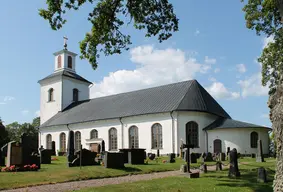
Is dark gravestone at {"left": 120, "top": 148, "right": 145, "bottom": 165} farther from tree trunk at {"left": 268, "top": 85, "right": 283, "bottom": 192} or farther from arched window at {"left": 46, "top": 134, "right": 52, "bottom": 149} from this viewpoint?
arched window at {"left": 46, "top": 134, "right": 52, "bottom": 149}

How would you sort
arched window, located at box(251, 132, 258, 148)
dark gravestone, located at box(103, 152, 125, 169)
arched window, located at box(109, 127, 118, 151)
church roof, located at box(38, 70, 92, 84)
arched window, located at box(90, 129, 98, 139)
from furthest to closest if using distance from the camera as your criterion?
1. church roof, located at box(38, 70, 92, 84)
2. arched window, located at box(90, 129, 98, 139)
3. arched window, located at box(109, 127, 118, 151)
4. arched window, located at box(251, 132, 258, 148)
5. dark gravestone, located at box(103, 152, 125, 169)

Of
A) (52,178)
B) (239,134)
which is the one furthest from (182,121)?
(52,178)

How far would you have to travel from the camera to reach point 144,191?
9.85m

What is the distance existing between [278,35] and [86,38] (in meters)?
14.2

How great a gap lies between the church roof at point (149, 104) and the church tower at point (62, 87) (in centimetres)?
369

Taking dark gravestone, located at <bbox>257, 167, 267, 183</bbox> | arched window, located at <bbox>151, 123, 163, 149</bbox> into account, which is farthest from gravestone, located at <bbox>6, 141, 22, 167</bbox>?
arched window, located at <bbox>151, 123, 163, 149</bbox>

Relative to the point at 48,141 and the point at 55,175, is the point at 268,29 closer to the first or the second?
the point at 55,175

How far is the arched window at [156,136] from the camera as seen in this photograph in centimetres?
3231

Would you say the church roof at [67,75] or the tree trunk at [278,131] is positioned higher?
the church roof at [67,75]

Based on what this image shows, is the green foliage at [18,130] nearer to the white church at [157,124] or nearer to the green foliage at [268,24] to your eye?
the white church at [157,124]

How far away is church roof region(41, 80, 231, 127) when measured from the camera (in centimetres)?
3234

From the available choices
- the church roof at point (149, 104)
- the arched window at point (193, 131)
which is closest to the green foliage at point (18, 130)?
the church roof at point (149, 104)

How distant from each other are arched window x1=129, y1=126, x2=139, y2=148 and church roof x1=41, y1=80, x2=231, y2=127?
1.69m

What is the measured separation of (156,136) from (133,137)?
3024mm
